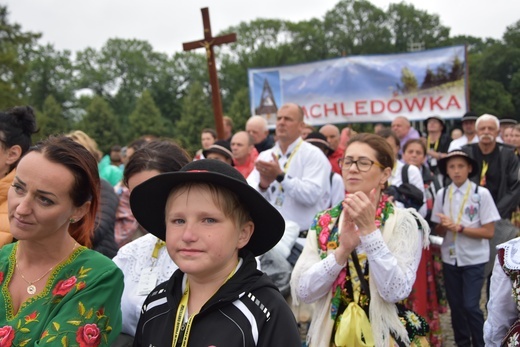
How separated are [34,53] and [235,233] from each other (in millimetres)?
57905

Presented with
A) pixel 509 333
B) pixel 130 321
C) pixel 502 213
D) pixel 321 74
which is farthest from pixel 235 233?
pixel 321 74

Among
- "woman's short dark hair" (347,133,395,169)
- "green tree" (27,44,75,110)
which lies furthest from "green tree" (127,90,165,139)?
"woman's short dark hair" (347,133,395,169)

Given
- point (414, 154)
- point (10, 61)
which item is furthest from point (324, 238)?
point (10, 61)

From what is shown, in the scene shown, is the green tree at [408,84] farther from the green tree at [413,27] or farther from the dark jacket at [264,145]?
the green tree at [413,27]

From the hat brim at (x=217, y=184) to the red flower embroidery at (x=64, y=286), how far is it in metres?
0.34

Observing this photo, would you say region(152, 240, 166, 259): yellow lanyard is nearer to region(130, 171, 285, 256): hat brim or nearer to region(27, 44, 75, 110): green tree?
region(130, 171, 285, 256): hat brim

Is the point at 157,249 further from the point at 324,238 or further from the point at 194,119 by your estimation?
the point at 194,119

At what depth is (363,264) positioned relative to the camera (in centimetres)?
315

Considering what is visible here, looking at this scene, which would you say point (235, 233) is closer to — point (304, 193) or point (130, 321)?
point (130, 321)

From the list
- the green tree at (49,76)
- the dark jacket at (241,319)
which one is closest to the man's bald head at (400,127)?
the dark jacket at (241,319)

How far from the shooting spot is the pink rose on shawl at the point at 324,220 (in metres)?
3.30

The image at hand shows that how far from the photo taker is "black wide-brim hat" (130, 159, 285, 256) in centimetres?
185

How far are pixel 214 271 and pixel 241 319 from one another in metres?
0.19

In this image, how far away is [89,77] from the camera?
2283 inches
